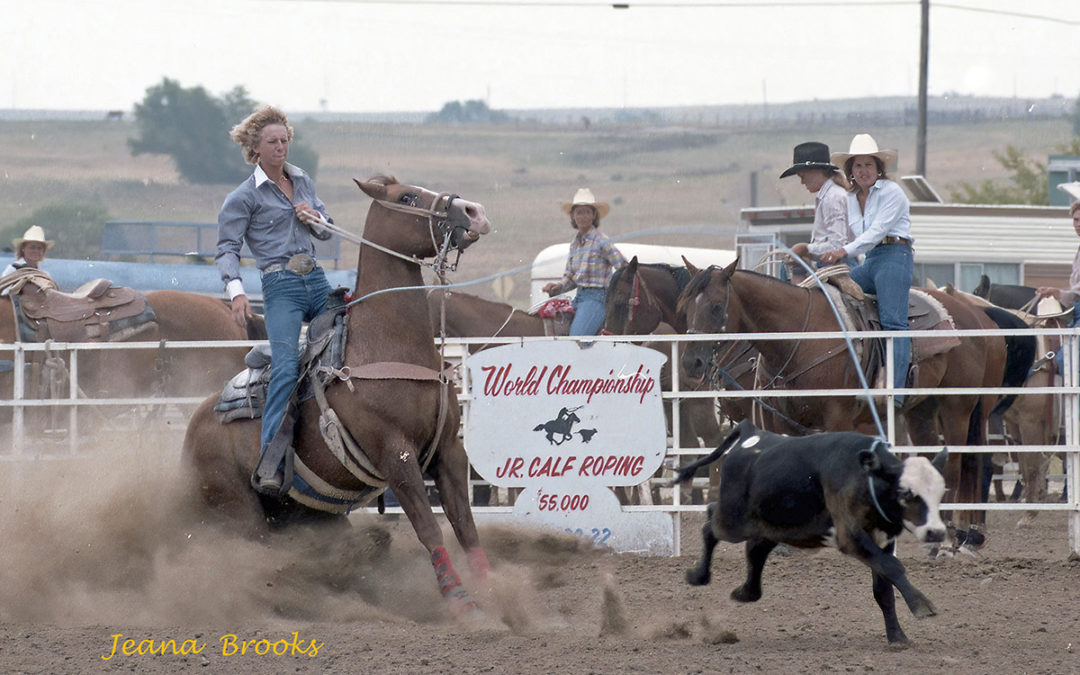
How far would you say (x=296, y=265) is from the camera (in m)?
6.42

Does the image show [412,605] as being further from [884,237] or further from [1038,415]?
[1038,415]

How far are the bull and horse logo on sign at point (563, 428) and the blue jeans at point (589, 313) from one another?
178cm

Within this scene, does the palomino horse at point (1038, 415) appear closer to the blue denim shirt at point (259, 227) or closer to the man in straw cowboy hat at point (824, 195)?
the man in straw cowboy hat at point (824, 195)

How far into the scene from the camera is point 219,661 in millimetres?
5180

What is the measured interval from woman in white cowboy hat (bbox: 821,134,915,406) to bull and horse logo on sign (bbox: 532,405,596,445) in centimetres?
179

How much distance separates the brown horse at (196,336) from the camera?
1159 centimetres

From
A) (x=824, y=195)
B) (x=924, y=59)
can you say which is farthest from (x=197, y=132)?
(x=824, y=195)

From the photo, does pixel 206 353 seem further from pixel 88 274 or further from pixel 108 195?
pixel 108 195

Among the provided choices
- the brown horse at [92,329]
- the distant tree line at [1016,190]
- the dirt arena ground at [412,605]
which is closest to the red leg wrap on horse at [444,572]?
the dirt arena ground at [412,605]

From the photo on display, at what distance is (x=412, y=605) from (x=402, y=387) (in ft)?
3.42

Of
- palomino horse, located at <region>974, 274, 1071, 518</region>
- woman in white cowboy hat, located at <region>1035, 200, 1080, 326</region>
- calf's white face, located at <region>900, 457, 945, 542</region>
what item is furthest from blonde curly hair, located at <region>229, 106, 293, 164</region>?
palomino horse, located at <region>974, 274, 1071, 518</region>

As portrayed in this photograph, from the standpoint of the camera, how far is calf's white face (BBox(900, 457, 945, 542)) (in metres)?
4.95

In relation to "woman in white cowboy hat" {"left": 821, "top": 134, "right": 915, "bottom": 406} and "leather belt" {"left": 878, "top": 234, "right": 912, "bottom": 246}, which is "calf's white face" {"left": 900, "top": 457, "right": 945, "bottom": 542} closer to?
"woman in white cowboy hat" {"left": 821, "top": 134, "right": 915, "bottom": 406}

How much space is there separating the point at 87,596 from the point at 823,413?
14.5ft
